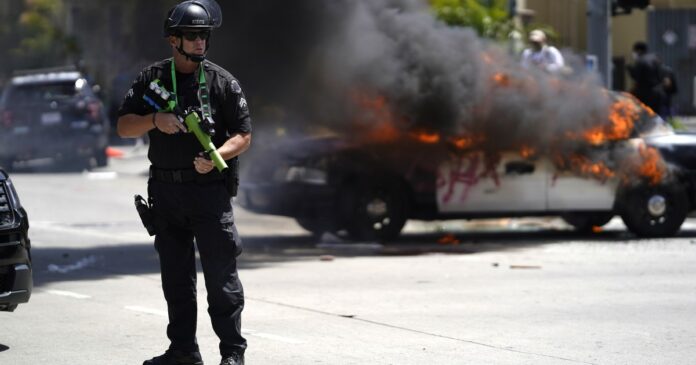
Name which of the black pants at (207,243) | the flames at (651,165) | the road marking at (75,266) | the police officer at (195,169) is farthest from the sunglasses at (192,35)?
the flames at (651,165)

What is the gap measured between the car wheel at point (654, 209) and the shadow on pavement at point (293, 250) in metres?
0.20

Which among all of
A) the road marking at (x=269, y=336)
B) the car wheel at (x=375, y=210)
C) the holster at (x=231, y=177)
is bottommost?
the road marking at (x=269, y=336)

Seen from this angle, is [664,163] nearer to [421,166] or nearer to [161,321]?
[421,166]

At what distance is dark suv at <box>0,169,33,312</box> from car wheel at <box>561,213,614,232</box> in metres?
7.75

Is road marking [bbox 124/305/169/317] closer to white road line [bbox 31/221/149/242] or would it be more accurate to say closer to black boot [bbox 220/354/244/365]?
black boot [bbox 220/354/244/365]

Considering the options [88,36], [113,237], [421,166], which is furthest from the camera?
[88,36]

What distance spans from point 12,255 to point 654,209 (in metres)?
8.14

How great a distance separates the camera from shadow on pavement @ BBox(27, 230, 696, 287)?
444 inches

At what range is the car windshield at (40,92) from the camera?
75.9 ft

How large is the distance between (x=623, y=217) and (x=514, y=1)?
30.6 feet

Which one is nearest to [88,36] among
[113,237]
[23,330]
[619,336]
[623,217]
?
[113,237]

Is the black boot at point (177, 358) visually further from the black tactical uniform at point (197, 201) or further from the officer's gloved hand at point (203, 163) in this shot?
the officer's gloved hand at point (203, 163)

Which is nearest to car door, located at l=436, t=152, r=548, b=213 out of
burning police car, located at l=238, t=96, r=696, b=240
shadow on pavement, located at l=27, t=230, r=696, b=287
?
burning police car, located at l=238, t=96, r=696, b=240

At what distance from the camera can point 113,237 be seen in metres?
14.1
